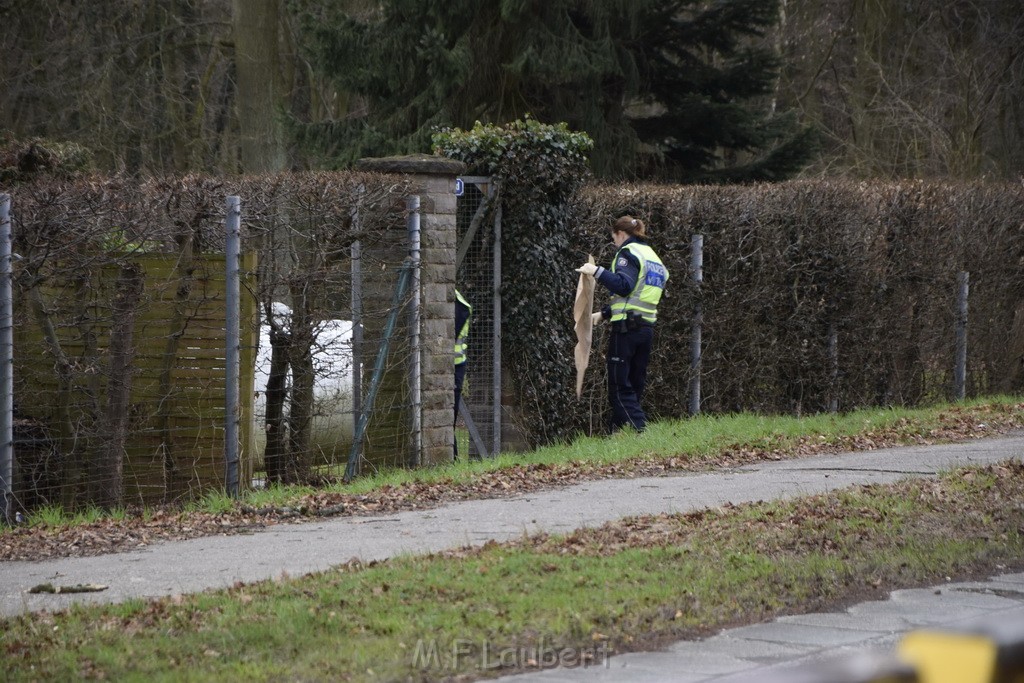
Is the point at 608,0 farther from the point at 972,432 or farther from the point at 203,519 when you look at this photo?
the point at 203,519

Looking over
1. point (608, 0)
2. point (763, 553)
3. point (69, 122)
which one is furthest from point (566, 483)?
point (69, 122)

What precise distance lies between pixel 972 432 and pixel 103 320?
8.32 meters

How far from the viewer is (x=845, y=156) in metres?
31.6

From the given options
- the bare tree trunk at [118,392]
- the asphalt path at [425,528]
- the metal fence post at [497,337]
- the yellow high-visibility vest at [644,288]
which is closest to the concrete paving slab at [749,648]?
the asphalt path at [425,528]

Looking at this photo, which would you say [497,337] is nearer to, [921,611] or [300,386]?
[300,386]

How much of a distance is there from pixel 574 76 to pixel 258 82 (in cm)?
572

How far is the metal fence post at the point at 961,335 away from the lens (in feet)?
55.4

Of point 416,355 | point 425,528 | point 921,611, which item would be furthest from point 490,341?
point 921,611

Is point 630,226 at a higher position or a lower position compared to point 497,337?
higher

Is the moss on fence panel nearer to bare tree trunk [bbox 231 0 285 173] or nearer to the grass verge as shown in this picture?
the grass verge

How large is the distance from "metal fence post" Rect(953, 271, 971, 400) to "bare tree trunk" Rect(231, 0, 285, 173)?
1174 centimetres

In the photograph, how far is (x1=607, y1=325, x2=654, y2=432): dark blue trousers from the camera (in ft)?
41.3

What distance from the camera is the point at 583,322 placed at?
1308 centimetres

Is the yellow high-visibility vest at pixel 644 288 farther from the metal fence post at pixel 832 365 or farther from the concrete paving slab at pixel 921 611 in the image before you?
the concrete paving slab at pixel 921 611
